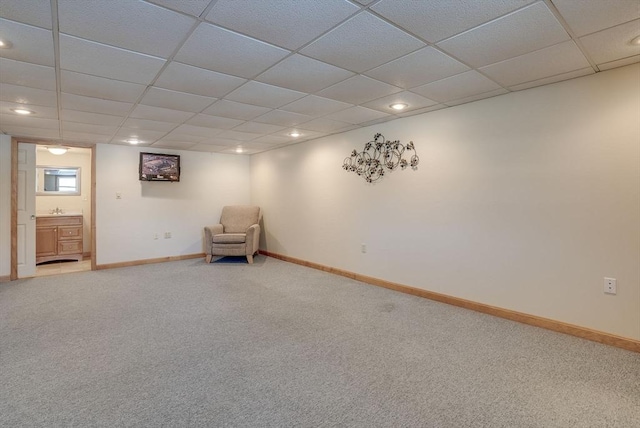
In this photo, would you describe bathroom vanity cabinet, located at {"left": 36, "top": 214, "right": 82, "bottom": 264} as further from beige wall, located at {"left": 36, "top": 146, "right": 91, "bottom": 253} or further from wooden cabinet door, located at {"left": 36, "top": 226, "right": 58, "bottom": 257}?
beige wall, located at {"left": 36, "top": 146, "right": 91, "bottom": 253}

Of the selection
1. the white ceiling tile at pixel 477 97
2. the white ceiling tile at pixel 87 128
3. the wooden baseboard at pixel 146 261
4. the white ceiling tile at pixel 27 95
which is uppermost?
the white ceiling tile at pixel 477 97

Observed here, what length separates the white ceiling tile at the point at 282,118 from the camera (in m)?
3.64

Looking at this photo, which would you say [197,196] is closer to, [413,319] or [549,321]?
[413,319]

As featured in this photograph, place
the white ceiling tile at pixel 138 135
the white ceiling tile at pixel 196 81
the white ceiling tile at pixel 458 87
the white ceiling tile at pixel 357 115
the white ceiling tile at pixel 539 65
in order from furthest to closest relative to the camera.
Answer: the white ceiling tile at pixel 138 135
the white ceiling tile at pixel 357 115
the white ceiling tile at pixel 458 87
the white ceiling tile at pixel 196 81
the white ceiling tile at pixel 539 65

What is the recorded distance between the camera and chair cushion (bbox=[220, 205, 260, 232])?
20.6 ft

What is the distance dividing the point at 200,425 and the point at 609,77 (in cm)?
375

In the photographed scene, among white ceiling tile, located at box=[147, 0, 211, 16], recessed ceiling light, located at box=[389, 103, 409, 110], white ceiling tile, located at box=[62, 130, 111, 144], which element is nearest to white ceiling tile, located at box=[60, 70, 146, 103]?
white ceiling tile, located at box=[147, 0, 211, 16]

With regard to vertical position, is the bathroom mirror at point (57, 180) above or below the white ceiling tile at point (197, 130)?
below

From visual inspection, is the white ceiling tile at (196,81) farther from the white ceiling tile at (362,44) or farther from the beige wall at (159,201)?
the beige wall at (159,201)

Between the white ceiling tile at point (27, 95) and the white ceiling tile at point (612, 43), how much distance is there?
166 inches

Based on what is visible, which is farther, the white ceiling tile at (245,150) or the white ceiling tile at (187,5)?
the white ceiling tile at (245,150)

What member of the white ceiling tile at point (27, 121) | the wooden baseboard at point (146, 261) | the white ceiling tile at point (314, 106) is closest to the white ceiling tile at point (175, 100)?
the white ceiling tile at point (314, 106)

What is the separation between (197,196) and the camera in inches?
250

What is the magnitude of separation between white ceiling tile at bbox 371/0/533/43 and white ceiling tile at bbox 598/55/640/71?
4.32ft
